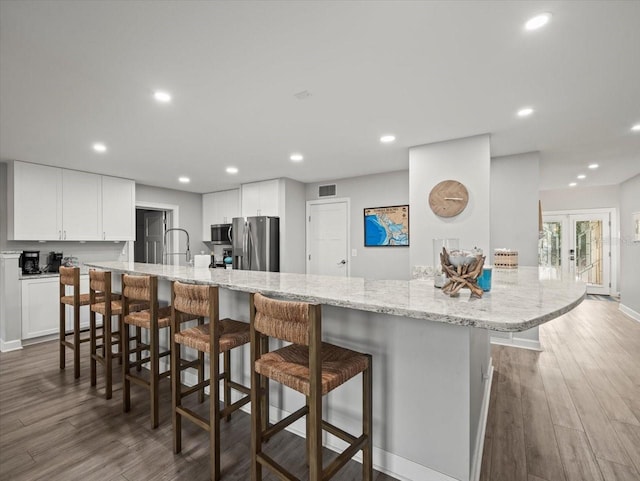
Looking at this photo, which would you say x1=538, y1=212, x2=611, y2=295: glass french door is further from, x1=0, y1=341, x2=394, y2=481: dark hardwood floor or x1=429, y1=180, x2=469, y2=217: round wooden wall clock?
x1=0, y1=341, x2=394, y2=481: dark hardwood floor

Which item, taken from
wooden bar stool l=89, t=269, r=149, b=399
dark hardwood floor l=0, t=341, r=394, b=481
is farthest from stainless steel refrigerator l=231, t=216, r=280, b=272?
dark hardwood floor l=0, t=341, r=394, b=481

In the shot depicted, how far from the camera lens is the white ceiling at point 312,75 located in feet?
4.99

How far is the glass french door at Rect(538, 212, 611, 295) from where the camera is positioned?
7117mm

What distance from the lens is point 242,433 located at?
2.05 meters

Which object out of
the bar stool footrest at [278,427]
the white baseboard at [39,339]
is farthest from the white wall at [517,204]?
the white baseboard at [39,339]

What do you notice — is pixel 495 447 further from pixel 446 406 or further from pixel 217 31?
pixel 217 31

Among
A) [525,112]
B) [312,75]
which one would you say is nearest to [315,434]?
[312,75]

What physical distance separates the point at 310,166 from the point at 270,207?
1245 millimetres

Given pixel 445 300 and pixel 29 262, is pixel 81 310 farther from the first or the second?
pixel 445 300

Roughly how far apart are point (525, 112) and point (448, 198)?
3.37 ft

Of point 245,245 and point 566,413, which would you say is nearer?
point 566,413

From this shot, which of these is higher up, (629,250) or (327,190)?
(327,190)

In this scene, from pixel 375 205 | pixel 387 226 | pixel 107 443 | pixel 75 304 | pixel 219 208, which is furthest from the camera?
pixel 219 208

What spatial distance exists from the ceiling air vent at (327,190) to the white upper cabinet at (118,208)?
3.16m
